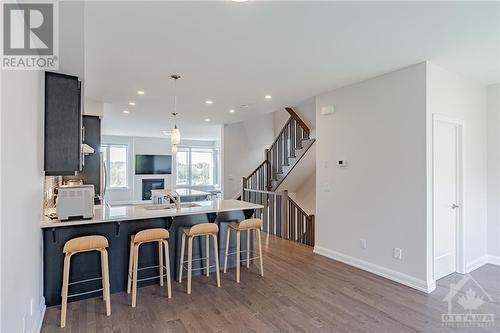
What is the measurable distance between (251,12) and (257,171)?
5.53m

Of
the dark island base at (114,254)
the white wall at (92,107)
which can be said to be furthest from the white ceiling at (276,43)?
the dark island base at (114,254)

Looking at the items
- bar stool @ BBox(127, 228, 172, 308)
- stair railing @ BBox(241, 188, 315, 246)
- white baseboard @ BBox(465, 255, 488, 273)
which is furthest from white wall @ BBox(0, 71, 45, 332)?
white baseboard @ BBox(465, 255, 488, 273)

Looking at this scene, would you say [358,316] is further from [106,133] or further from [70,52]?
[106,133]

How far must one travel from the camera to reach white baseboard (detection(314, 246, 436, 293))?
11.1 feet

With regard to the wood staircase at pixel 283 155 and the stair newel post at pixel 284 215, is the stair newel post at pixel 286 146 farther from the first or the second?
the stair newel post at pixel 284 215

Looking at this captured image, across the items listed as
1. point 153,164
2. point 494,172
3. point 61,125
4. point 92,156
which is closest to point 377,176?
point 494,172

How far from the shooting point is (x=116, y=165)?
11320 millimetres

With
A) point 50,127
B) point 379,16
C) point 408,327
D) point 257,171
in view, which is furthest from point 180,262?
point 257,171

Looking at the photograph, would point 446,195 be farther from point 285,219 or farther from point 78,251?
point 78,251

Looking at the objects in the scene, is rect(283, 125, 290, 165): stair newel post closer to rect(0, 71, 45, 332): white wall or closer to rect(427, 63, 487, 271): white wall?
rect(427, 63, 487, 271): white wall

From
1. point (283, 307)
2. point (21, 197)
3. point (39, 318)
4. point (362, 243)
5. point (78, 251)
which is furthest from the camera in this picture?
point (362, 243)

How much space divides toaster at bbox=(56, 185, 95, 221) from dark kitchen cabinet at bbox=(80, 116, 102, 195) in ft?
8.07

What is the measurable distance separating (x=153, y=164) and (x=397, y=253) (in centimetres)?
1029

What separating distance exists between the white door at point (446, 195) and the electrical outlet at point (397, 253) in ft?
1.60
